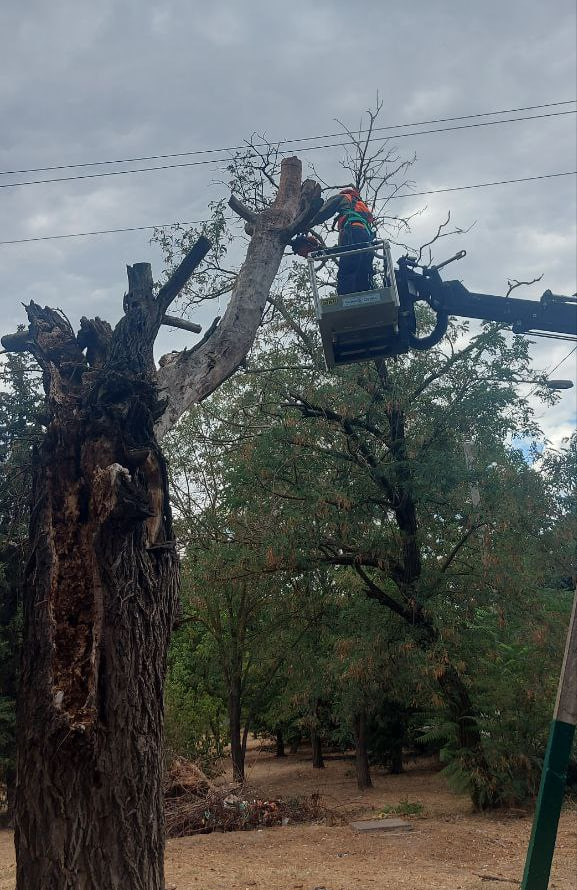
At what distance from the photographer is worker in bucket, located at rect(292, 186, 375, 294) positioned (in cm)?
827

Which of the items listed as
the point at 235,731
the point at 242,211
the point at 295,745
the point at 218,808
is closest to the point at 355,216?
the point at 242,211

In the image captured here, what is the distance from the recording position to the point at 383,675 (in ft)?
40.0

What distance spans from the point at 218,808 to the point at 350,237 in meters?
8.26

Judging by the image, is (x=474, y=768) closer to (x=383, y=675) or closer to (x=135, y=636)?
(x=383, y=675)

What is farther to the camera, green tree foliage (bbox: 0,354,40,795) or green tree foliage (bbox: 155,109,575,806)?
green tree foliage (bbox: 0,354,40,795)

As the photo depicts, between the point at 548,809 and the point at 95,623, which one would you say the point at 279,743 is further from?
the point at 95,623

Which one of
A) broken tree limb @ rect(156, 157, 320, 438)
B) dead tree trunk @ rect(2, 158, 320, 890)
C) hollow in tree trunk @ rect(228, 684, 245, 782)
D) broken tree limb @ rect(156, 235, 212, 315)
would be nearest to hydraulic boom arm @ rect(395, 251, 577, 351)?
broken tree limb @ rect(156, 157, 320, 438)

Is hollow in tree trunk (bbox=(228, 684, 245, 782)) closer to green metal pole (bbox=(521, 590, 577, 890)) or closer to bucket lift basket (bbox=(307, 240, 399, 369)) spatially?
bucket lift basket (bbox=(307, 240, 399, 369))

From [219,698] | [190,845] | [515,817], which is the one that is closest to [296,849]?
[190,845]

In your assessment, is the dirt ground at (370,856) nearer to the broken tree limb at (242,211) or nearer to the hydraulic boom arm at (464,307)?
the hydraulic boom arm at (464,307)

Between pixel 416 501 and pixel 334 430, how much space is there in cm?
A: 173

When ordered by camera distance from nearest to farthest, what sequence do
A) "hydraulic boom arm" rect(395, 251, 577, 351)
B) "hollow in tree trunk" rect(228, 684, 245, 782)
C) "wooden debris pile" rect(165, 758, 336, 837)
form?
"hydraulic boom arm" rect(395, 251, 577, 351) < "wooden debris pile" rect(165, 758, 336, 837) < "hollow in tree trunk" rect(228, 684, 245, 782)

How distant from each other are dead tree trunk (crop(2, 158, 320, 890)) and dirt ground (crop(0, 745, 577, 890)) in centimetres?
370

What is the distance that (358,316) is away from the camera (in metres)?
7.97
